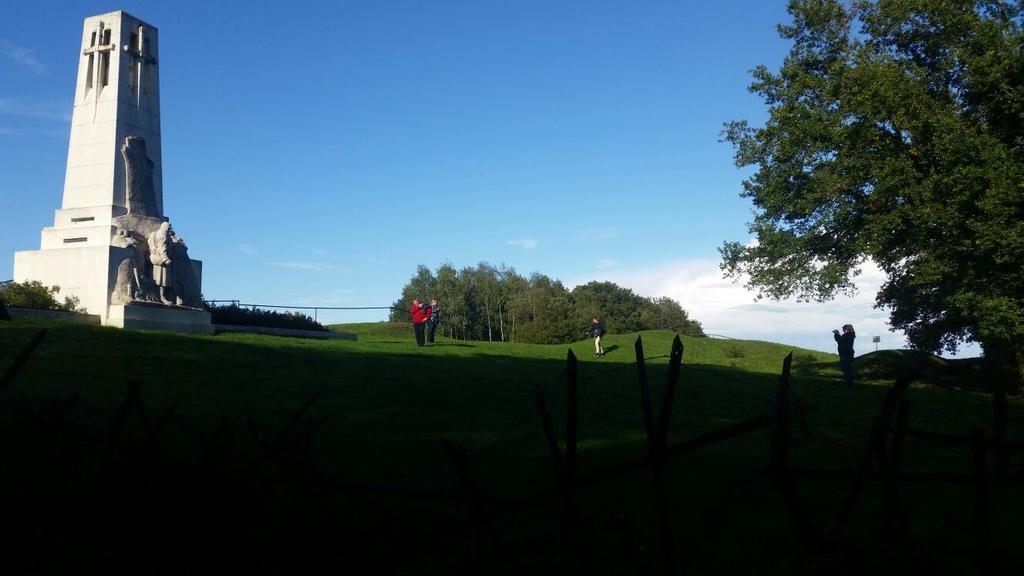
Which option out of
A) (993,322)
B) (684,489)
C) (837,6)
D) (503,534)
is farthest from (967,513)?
(837,6)

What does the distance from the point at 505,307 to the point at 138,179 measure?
46861 mm

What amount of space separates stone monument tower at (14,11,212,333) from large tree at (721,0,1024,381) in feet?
67.5

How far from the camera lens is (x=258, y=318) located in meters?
36.2

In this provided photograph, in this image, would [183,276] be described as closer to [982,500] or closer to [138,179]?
[138,179]

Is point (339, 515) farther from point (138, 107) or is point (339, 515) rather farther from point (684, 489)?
point (138, 107)

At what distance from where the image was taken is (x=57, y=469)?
20.7 ft

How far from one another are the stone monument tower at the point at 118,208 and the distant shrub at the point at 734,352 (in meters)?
22.7

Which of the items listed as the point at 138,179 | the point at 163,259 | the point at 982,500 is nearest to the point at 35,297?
the point at 163,259

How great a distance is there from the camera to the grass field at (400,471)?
577cm

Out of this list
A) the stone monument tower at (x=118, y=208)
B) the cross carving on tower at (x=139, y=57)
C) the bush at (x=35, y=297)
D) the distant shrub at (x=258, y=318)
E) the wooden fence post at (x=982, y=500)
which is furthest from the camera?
the distant shrub at (x=258, y=318)

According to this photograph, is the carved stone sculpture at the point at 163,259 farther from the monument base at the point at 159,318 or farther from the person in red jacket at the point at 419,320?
the person in red jacket at the point at 419,320

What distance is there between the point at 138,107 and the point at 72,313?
29.1 feet

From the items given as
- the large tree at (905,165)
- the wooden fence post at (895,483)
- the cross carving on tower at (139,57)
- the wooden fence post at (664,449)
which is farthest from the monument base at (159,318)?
the wooden fence post at (895,483)

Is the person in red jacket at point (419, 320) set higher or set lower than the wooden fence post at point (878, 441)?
higher
